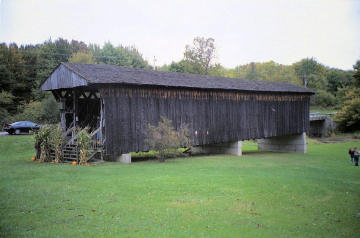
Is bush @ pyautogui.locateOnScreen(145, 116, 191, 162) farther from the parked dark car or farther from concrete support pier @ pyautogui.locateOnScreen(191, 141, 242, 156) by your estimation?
the parked dark car

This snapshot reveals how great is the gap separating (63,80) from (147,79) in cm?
442

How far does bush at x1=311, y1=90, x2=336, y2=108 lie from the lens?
60.6 metres

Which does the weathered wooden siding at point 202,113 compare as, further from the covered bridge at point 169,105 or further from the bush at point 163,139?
the bush at point 163,139

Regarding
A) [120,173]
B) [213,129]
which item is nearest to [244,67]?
[213,129]

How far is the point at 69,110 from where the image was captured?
1975 cm

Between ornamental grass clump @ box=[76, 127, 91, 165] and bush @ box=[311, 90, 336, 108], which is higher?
bush @ box=[311, 90, 336, 108]

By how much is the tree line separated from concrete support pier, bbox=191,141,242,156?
10.1 metres

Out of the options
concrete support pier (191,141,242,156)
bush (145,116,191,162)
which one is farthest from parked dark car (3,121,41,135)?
bush (145,116,191,162)

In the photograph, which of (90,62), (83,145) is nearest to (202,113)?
(83,145)

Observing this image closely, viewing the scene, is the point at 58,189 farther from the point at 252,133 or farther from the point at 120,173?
the point at 252,133

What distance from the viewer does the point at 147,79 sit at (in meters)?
18.3

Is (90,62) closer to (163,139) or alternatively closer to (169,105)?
(169,105)

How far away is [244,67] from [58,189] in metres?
84.0

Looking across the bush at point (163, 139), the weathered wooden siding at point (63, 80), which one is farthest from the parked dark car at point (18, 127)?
the bush at point (163, 139)
